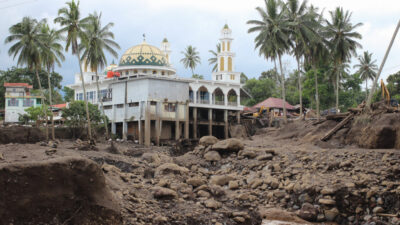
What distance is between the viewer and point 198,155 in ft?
96.5

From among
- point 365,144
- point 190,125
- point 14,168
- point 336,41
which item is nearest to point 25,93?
point 190,125

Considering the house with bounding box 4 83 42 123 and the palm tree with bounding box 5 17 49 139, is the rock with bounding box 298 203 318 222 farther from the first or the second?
the house with bounding box 4 83 42 123

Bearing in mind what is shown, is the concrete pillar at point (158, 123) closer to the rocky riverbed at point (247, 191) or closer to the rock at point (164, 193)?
the rocky riverbed at point (247, 191)

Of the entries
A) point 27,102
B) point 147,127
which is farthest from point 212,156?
point 27,102

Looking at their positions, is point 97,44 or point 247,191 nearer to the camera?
point 247,191

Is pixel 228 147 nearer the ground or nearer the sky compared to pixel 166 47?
nearer the ground

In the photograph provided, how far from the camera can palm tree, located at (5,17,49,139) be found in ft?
137

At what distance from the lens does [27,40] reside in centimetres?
4169

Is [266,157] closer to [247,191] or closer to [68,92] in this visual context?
[247,191]

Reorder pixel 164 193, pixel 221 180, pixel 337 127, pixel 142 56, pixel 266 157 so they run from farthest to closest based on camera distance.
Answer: pixel 142 56 → pixel 337 127 → pixel 266 157 → pixel 221 180 → pixel 164 193

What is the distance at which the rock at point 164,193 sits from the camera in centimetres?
1822

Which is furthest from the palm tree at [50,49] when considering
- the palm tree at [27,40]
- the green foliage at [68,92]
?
the green foliage at [68,92]

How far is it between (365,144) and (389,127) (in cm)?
175

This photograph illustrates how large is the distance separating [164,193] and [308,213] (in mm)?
5613
